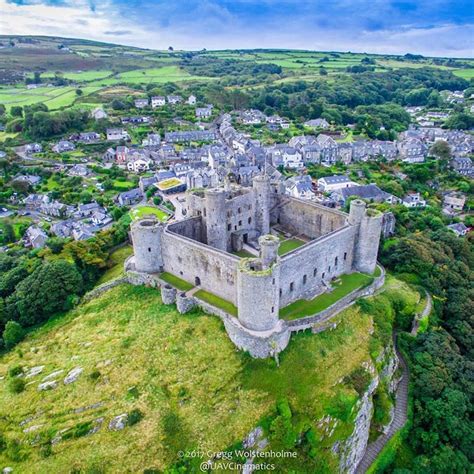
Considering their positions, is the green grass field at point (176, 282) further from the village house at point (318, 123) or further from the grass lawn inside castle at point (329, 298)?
the village house at point (318, 123)

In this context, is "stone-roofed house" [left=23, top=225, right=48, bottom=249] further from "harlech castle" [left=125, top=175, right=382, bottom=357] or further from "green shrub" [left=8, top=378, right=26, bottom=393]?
"green shrub" [left=8, top=378, right=26, bottom=393]

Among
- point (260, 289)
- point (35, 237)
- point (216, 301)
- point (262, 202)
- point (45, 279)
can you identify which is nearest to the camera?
point (260, 289)

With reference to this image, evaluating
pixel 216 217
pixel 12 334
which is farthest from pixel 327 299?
pixel 12 334

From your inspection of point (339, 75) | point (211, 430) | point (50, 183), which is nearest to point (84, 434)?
point (211, 430)

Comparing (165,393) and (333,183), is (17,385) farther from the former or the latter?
(333,183)

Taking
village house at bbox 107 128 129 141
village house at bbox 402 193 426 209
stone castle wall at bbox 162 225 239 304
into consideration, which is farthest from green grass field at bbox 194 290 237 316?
village house at bbox 107 128 129 141

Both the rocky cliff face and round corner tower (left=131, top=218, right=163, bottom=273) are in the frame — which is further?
round corner tower (left=131, top=218, right=163, bottom=273)
